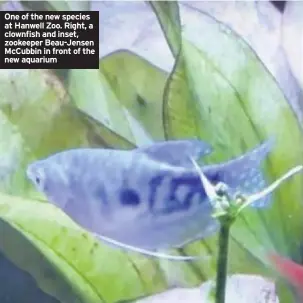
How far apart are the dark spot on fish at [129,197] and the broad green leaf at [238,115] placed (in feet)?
0.41

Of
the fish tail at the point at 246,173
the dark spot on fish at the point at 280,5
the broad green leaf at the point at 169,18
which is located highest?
the dark spot on fish at the point at 280,5

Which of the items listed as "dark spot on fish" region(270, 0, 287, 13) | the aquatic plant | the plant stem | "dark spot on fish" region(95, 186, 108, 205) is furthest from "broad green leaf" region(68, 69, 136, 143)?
"dark spot on fish" region(270, 0, 287, 13)

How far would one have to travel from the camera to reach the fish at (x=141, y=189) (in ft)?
3.94

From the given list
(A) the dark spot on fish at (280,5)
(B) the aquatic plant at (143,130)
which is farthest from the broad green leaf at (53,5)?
(A) the dark spot on fish at (280,5)

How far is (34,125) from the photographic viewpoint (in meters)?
1.21

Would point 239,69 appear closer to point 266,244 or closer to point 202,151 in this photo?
point 202,151

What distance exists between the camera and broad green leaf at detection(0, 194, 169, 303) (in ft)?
3.92

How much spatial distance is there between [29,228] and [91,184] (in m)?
0.14

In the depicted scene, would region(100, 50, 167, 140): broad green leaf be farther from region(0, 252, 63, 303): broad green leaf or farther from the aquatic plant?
region(0, 252, 63, 303): broad green leaf

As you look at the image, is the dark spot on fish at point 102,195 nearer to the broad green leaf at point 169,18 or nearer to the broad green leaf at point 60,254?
the broad green leaf at point 60,254

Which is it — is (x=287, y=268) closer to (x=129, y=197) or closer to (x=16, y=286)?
(x=129, y=197)

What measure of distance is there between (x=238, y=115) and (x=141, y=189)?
23cm

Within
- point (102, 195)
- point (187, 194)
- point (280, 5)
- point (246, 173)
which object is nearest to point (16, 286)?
point (102, 195)

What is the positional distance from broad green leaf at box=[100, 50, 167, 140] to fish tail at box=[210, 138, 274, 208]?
131 mm
